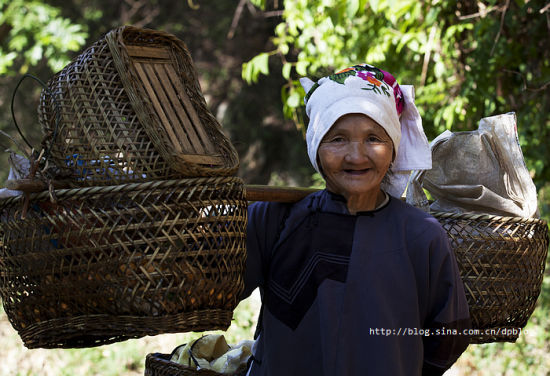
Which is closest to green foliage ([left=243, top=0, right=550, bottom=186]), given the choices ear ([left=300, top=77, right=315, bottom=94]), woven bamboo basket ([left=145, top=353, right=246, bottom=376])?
ear ([left=300, top=77, right=315, bottom=94])

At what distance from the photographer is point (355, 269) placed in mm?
1826

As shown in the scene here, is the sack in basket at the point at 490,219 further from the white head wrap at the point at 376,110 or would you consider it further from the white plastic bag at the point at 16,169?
the white plastic bag at the point at 16,169

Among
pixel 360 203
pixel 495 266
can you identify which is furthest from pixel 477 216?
pixel 360 203

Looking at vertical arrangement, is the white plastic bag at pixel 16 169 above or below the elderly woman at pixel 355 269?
above

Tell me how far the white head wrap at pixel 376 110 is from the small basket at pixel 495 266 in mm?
200

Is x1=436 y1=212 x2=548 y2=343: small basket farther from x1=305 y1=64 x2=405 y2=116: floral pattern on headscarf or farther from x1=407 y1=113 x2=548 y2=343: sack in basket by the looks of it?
x1=305 y1=64 x2=405 y2=116: floral pattern on headscarf

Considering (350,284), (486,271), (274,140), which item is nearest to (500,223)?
(486,271)

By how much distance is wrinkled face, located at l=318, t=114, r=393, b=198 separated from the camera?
6.01 ft

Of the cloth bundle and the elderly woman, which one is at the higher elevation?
the elderly woman

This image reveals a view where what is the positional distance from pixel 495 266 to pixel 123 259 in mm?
1153

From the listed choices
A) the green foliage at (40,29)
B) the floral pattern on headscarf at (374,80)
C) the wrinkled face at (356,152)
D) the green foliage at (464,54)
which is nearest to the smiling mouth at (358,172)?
the wrinkled face at (356,152)

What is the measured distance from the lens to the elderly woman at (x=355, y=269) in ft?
5.86

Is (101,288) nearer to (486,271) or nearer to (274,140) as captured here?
(486,271)

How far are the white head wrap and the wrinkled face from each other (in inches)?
1.1
